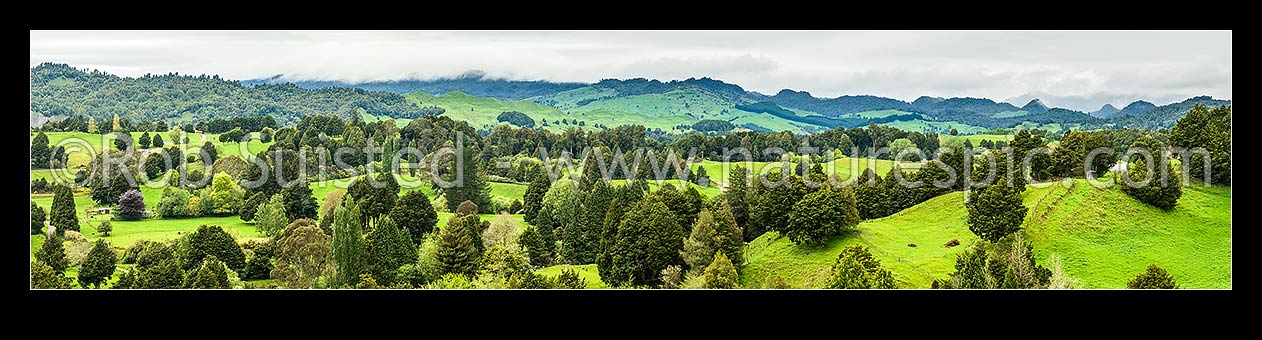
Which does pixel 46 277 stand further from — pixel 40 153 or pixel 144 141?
pixel 144 141

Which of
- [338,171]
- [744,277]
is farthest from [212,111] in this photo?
[744,277]

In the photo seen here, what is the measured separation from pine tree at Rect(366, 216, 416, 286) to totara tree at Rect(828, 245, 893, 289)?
36.7 feet

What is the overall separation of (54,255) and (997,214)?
22368mm

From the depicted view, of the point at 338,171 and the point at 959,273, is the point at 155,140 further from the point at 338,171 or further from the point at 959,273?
the point at 959,273

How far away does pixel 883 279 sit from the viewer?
15.6 metres

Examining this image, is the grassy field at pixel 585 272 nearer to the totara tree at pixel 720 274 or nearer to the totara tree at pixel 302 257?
the totara tree at pixel 720 274

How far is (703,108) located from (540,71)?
37.0ft

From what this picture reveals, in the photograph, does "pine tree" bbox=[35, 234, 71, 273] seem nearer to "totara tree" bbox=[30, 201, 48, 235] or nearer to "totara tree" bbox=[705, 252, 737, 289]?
"totara tree" bbox=[30, 201, 48, 235]

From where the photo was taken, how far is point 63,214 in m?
28.6

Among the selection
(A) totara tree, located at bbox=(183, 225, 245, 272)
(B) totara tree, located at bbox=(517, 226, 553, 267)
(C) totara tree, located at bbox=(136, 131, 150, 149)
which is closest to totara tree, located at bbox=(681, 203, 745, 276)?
(B) totara tree, located at bbox=(517, 226, 553, 267)

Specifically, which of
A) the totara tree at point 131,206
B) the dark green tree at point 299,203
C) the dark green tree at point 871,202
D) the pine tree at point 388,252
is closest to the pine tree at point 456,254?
the pine tree at point 388,252

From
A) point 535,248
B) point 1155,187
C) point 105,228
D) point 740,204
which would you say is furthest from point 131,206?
point 1155,187

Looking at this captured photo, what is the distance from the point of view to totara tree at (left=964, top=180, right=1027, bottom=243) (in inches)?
748

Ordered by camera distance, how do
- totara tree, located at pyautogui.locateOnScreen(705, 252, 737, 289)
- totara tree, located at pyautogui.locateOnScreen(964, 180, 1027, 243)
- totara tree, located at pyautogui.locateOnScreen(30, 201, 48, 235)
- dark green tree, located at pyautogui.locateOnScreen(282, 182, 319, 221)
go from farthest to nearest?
1. dark green tree, located at pyautogui.locateOnScreen(282, 182, 319, 221)
2. totara tree, located at pyautogui.locateOnScreen(30, 201, 48, 235)
3. totara tree, located at pyautogui.locateOnScreen(964, 180, 1027, 243)
4. totara tree, located at pyautogui.locateOnScreen(705, 252, 737, 289)
